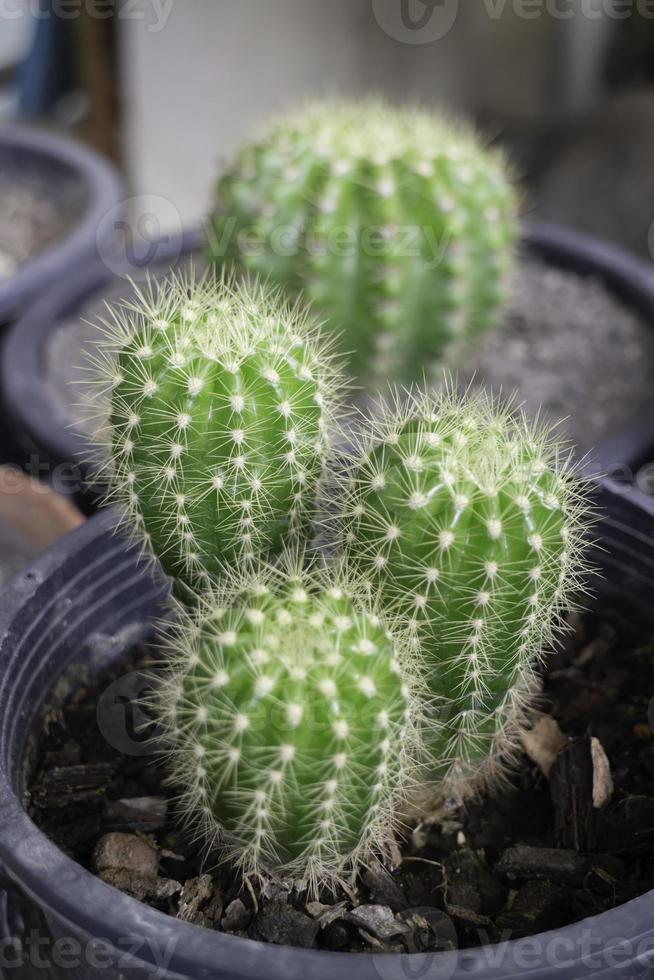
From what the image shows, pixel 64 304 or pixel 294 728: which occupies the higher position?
pixel 294 728

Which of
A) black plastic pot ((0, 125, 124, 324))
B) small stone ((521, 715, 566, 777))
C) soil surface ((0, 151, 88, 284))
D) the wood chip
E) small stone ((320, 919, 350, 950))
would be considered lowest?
soil surface ((0, 151, 88, 284))

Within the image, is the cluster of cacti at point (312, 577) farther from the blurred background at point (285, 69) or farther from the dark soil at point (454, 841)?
the blurred background at point (285, 69)

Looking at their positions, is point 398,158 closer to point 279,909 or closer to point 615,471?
point 615,471

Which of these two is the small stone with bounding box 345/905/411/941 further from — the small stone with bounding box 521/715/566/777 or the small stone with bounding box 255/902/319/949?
the small stone with bounding box 521/715/566/777

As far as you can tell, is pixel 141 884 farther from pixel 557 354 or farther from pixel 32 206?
pixel 32 206

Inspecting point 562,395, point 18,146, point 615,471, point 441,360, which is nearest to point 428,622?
point 615,471

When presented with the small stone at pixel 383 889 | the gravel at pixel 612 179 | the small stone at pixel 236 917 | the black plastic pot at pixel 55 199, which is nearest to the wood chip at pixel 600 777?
the small stone at pixel 383 889

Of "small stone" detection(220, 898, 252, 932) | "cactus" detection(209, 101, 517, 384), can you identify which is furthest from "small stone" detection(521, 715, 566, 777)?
"cactus" detection(209, 101, 517, 384)
